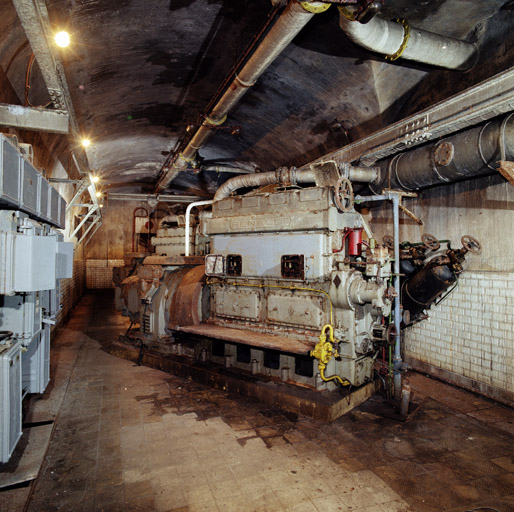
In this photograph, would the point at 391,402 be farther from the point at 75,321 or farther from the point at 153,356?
the point at 75,321

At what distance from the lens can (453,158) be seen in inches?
209

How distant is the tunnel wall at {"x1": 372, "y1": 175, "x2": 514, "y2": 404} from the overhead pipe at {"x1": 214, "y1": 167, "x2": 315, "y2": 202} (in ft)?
7.79

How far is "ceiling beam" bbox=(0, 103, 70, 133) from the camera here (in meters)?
4.41

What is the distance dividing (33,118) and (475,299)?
6997 millimetres

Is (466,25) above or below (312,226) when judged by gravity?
above

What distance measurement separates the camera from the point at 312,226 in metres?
5.48

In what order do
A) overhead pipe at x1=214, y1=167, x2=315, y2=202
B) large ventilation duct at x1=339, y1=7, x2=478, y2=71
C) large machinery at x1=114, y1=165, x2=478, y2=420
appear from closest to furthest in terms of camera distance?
large ventilation duct at x1=339, y1=7, x2=478, y2=71, large machinery at x1=114, y1=165, x2=478, y2=420, overhead pipe at x1=214, y1=167, x2=315, y2=202

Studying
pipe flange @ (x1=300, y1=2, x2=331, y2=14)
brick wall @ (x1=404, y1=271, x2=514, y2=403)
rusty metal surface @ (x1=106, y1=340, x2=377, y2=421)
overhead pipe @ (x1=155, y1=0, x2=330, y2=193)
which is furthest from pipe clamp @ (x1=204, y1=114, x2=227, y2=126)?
brick wall @ (x1=404, y1=271, x2=514, y2=403)

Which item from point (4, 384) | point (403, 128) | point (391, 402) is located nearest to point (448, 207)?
point (403, 128)

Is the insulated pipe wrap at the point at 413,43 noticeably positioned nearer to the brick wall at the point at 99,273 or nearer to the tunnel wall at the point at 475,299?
the tunnel wall at the point at 475,299

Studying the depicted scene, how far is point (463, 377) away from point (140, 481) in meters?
5.33

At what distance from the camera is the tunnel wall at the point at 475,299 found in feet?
18.1

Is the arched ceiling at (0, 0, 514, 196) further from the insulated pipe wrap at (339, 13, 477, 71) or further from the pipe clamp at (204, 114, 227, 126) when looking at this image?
the pipe clamp at (204, 114, 227, 126)

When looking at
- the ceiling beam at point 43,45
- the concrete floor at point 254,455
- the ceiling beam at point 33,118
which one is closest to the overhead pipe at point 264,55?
the ceiling beam at point 43,45
